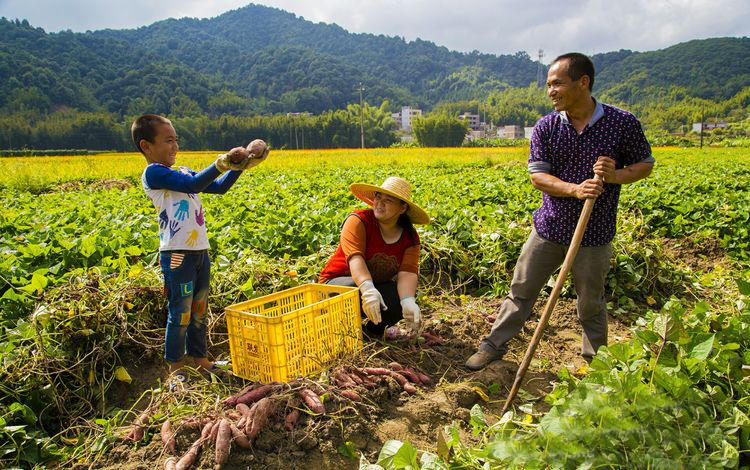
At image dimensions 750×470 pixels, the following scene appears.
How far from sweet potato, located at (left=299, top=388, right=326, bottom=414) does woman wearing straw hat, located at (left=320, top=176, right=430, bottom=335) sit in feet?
3.13

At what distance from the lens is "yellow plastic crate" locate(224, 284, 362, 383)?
9.03ft

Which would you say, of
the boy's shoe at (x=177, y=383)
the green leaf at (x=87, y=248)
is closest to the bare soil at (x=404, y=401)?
the boy's shoe at (x=177, y=383)

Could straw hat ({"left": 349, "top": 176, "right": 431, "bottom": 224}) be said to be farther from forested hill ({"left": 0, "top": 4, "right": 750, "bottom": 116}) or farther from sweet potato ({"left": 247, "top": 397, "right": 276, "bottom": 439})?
forested hill ({"left": 0, "top": 4, "right": 750, "bottom": 116})

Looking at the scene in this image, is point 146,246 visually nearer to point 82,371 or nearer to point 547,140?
point 82,371

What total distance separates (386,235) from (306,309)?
3.44 feet

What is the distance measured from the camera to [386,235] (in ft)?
12.1

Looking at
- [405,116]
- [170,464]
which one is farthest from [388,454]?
[405,116]

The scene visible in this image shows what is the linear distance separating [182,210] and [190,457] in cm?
137

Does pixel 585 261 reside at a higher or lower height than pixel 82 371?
higher

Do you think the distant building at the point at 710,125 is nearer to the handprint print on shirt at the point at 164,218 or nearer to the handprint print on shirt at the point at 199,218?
the handprint print on shirt at the point at 199,218

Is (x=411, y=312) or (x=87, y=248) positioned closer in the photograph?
(x=411, y=312)

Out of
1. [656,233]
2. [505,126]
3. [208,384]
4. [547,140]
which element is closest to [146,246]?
[208,384]

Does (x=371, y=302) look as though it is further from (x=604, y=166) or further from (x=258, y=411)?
(x=604, y=166)

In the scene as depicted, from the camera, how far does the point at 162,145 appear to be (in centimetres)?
293
